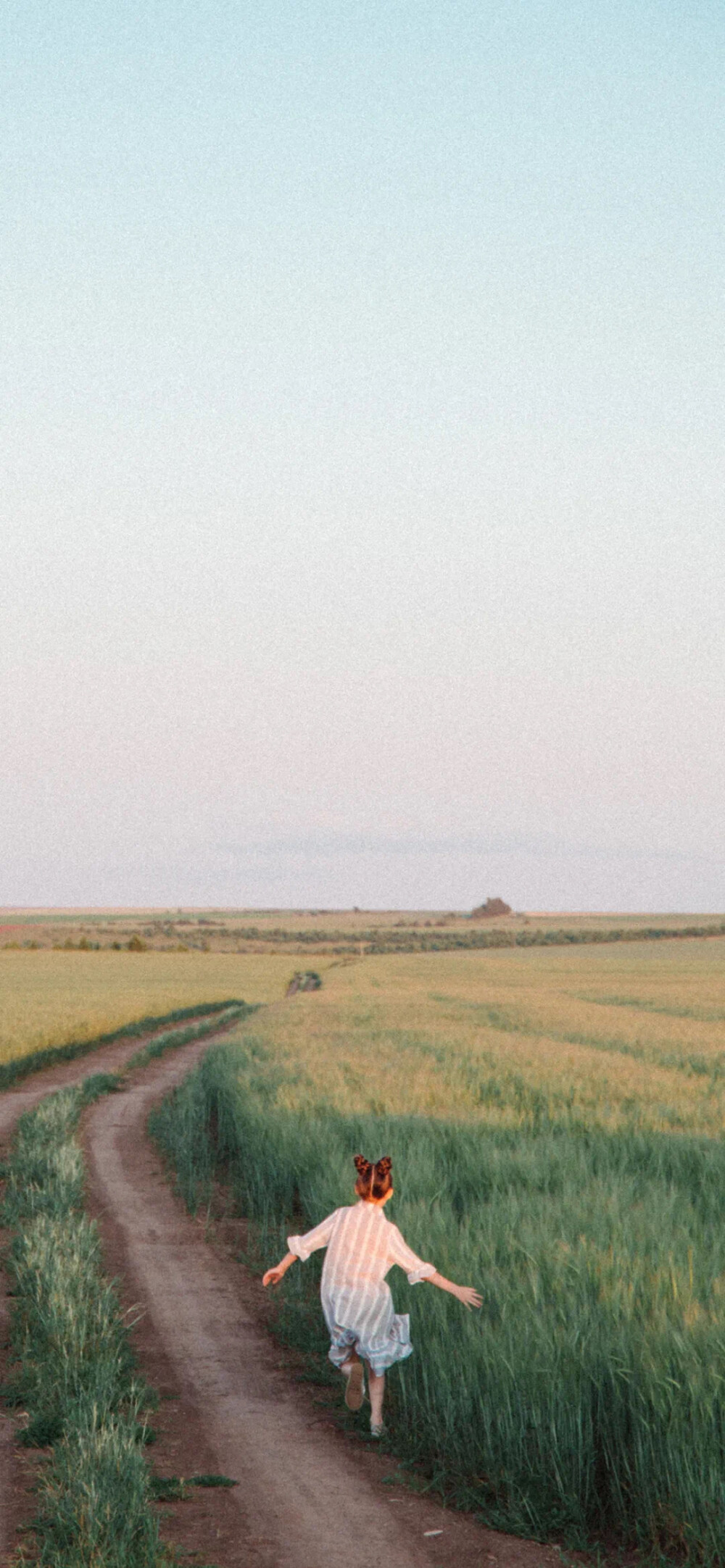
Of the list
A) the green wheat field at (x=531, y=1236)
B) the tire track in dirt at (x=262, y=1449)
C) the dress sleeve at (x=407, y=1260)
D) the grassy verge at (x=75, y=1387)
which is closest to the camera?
the grassy verge at (x=75, y=1387)

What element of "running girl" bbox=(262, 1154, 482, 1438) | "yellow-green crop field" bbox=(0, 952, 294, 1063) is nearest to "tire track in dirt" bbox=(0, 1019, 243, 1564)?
"yellow-green crop field" bbox=(0, 952, 294, 1063)

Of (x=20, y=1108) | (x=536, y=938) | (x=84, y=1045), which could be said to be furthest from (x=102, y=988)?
(x=536, y=938)

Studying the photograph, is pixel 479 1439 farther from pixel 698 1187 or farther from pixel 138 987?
pixel 138 987

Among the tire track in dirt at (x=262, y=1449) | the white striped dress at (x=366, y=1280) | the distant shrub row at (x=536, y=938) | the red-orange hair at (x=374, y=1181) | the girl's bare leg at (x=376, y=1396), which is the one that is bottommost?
the distant shrub row at (x=536, y=938)

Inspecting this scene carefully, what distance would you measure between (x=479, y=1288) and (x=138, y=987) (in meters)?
46.5

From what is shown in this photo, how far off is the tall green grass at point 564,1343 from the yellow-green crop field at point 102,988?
16042 mm

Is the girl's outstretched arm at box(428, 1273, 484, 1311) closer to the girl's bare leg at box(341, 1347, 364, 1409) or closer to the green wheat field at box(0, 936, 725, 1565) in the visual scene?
the green wheat field at box(0, 936, 725, 1565)

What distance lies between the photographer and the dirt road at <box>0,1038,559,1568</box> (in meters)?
5.20

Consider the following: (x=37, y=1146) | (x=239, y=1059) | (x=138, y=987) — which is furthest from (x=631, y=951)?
(x=37, y=1146)

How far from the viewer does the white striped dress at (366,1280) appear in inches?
256

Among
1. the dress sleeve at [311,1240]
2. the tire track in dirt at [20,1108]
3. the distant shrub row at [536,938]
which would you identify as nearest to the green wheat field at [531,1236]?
the dress sleeve at [311,1240]

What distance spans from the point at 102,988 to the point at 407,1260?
4490 cm

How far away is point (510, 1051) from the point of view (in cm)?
2095

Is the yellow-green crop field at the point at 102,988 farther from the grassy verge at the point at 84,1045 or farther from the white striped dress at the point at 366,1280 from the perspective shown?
the white striped dress at the point at 366,1280
